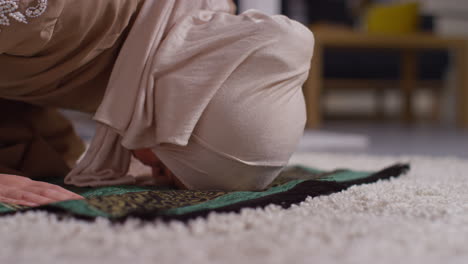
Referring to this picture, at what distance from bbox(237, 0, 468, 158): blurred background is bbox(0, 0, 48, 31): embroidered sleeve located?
3.02 feet

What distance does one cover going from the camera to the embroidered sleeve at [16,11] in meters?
0.69

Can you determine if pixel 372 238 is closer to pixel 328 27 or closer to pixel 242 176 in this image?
pixel 242 176

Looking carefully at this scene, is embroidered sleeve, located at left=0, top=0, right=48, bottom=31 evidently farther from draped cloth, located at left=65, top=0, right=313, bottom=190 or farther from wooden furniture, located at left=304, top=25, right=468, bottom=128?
wooden furniture, located at left=304, top=25, right=468, bottom=128

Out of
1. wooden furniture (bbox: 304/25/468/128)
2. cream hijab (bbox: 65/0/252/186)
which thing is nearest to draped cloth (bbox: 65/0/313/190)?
cream hijab (bbox: 65/0/252/186)

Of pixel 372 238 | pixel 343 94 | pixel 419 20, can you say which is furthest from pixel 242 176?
pixel 343 94

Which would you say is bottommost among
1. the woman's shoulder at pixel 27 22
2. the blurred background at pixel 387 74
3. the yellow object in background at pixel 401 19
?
the blurred background at pixel 387 74

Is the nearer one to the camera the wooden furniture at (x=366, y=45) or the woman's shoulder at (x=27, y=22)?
the woman's shoulder at (x=27, y=22)

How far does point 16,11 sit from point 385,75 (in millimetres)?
3720

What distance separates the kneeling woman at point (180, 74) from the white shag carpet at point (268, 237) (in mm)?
157

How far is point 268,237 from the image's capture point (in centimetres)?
50

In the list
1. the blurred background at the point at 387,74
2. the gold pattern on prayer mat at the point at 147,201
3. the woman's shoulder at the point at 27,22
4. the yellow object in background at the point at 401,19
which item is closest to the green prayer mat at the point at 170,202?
the gold pattern on prayer mat at the point at 147,201

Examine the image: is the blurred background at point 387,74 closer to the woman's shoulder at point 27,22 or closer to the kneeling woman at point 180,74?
the kneeling woman at point 180,74

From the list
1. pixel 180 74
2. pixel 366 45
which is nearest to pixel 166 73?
pixel 180 74

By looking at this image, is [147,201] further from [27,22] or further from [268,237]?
[27,22]
